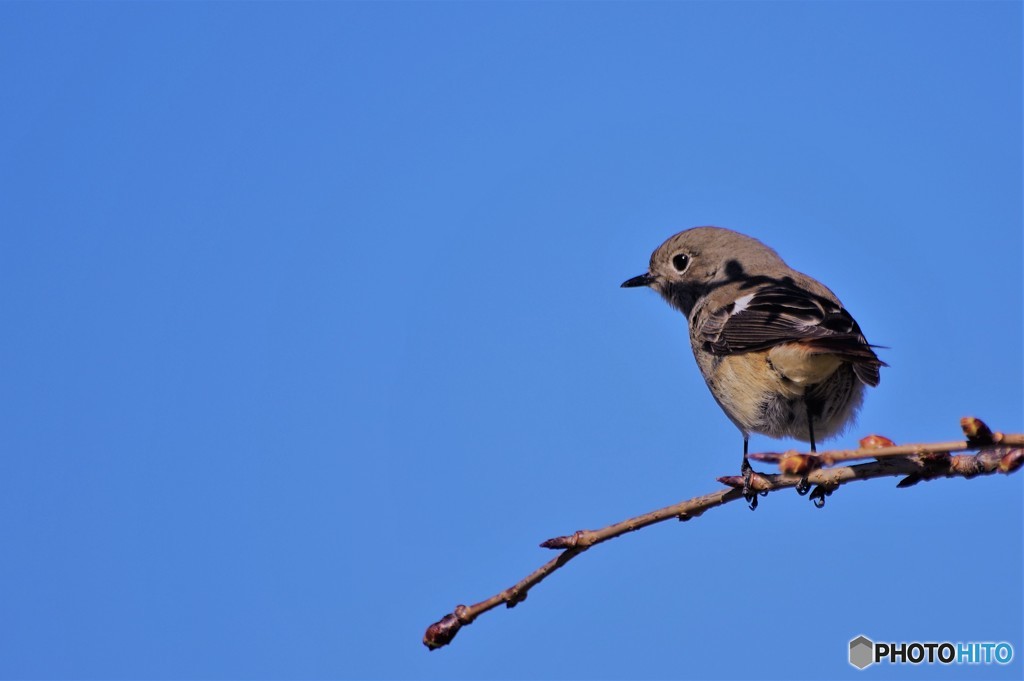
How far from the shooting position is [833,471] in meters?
4.05

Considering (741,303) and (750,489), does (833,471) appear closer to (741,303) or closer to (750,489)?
(750,489)

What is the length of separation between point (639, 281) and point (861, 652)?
4.58 metres

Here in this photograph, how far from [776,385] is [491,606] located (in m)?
3.77

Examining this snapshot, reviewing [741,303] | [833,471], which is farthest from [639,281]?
[833,471]

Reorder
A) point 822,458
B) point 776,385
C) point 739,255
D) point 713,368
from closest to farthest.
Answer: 1. point 822,458
2. point 776,385
3. point 713,368
4. point 739,255

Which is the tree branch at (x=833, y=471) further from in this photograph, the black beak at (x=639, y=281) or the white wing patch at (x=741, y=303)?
the black beak at (x=639, y=281)

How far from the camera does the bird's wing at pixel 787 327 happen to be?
18.4ft

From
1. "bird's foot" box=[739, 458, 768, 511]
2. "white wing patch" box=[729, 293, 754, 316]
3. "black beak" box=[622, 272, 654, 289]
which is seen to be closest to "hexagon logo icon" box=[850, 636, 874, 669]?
"bird's foot" box=[739, 458, 768, 511]

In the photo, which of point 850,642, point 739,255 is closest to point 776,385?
point 850,642

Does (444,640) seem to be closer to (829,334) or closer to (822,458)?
(822,458)

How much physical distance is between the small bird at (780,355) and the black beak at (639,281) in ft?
3.86

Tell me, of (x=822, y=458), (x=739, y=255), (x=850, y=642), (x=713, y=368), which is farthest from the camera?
(x=739, y=255)

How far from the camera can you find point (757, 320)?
668 cm

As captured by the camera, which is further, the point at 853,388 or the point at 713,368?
the point at 713,368
